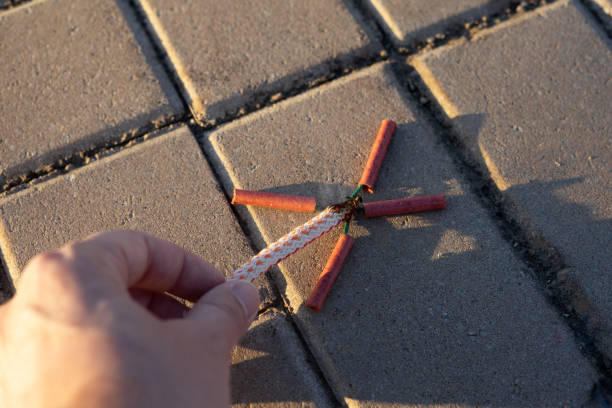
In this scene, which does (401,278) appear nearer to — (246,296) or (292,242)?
(292,242)

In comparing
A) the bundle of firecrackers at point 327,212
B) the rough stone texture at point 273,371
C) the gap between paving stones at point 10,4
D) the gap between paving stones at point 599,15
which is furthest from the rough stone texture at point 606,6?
the gap between paving stones at point 10,4

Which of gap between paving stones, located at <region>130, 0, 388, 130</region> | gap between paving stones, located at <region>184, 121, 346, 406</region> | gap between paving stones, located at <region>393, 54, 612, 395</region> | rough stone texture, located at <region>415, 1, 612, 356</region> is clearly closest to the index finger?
gap between paving stones, located at <region>184, 121, 346, 406</region>

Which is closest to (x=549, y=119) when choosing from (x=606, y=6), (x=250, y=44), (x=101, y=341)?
(x=606, y=6)

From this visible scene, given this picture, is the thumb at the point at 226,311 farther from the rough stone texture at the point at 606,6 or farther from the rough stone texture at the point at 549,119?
the rough stone texture at the point at 606,6

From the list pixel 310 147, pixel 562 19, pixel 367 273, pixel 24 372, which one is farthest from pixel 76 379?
pixel 562 19

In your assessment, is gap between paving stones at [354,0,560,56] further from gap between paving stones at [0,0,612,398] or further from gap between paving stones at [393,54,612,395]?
gap between paving stones at [393,54,612,395]
